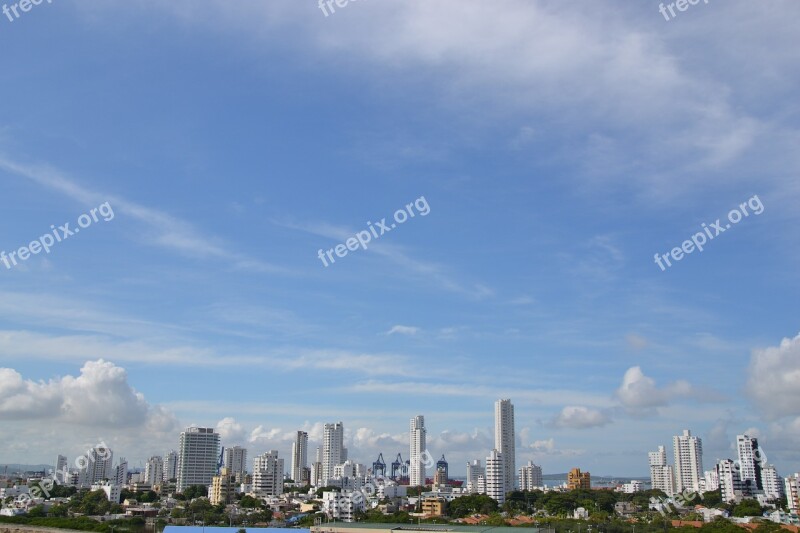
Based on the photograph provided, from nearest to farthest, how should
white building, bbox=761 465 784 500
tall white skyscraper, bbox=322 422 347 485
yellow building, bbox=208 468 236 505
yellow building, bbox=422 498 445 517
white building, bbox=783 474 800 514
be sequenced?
yellow building, bbox=422 498 445 517, white building, bbox=783 474 800 514, yellow building, bbox=208 468 236 505, white building, bbox=761 465 784 500, tall white skyscraper, bbox=322 422 347 485

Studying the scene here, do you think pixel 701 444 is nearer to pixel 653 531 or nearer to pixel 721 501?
pixel 721 501

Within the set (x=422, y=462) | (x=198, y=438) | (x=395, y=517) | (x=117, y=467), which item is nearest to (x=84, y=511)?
(x=395, y=517)

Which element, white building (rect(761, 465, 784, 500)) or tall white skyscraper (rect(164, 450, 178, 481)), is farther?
tall white skyscraper (rect(164, 450, 178, 481))

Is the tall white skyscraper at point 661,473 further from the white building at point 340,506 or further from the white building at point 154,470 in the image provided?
the white building at point 154,470

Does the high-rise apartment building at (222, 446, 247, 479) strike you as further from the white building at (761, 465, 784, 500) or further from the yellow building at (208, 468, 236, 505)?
the white building at (761, 465, 784, 500)

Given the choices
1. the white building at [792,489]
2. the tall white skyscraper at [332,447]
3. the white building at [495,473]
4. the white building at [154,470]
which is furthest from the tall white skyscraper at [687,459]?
the white building at [154,470]

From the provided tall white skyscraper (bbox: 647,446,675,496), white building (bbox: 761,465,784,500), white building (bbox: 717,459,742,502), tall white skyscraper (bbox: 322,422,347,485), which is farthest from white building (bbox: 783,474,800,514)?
tall white skyscraper (bbox: 322,422,347,485)

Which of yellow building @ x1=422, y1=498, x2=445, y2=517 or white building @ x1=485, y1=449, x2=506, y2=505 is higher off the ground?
white building @ x1=485, y1=449, x2=506, y2=505
